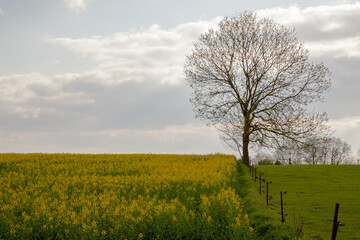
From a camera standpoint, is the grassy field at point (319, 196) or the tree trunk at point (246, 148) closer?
the grassy field at point (319, 196)

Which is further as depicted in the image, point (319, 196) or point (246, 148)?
point (246, 148)

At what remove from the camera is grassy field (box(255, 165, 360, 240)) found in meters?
15.2

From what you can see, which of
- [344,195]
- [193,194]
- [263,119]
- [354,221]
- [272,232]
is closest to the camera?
[272,232]

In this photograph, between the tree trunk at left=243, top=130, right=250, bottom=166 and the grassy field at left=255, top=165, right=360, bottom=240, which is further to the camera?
the tree trunk at left=243, top=130, right=250, bottom=166

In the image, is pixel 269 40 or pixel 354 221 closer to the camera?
pixel 354 221

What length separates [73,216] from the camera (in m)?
9.99

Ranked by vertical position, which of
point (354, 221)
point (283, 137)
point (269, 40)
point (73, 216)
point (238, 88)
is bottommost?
point (354, 221)

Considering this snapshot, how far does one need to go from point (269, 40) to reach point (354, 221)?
75.9ft

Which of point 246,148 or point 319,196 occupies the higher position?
point 246,148

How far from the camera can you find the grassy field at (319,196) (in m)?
15.2

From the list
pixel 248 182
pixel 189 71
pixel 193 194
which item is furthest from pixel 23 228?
pixel 189 71

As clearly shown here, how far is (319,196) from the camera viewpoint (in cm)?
2283

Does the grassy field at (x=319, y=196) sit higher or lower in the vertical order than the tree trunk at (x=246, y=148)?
lower

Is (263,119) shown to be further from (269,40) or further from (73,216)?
(73,216)
